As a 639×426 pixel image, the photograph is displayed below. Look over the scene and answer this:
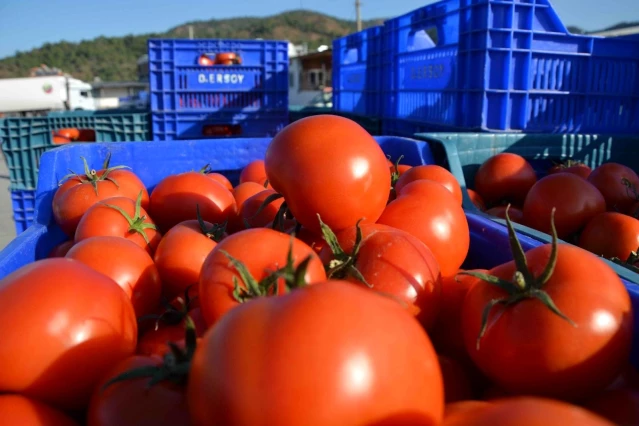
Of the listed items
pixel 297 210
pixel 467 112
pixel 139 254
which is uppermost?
pixel 467 112

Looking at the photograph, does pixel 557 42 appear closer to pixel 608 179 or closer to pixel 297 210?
pixel 608 179

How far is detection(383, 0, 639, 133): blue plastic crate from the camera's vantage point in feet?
10.2

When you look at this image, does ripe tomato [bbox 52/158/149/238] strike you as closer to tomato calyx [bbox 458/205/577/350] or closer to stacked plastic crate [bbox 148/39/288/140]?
tomato calyx [bbox 458/205/577/350]

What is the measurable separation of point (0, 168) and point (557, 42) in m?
9.53

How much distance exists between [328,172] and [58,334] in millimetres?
597

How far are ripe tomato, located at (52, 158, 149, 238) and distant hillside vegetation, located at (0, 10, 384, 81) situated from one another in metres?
40.7

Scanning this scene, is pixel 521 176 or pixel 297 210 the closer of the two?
pixel 297 210

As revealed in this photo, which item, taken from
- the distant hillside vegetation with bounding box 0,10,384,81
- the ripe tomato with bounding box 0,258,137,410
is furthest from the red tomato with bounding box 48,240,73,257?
the distant hillside vegetation with bounding box 0,10,384,81

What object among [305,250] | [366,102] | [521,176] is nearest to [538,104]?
[521,176]

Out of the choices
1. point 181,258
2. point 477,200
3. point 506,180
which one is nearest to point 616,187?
point 506,180

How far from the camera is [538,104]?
3.27 m

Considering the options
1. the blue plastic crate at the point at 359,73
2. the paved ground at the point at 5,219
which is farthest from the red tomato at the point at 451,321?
the paved ground at the point at 5,219

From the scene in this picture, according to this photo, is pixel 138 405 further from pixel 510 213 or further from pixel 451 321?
pixel 510 213

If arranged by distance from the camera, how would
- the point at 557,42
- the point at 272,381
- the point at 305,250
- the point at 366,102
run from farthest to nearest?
the point at 366,102 → the point at 557,42 → the point at 305,250 → the point at 272,381
